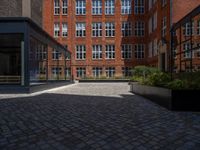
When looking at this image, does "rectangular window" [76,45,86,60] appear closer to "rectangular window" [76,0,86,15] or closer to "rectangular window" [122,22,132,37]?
"rectangular window" [76,0,86,15]

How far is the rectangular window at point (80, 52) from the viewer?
39906mm

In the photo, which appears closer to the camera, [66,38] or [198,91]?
[198,91]

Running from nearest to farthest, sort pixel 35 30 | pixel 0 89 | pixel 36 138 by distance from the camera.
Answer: pixel 36 138, pixel 0 89, pixel 35 30

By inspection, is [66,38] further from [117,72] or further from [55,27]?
[117,72]

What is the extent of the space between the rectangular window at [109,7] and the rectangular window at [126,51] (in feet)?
22.7

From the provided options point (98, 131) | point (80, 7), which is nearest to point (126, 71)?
point (80, 7)

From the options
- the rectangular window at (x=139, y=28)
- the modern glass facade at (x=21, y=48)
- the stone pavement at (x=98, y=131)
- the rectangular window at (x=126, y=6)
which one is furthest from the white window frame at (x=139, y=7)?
the stone pavement at (x=98, y=131)

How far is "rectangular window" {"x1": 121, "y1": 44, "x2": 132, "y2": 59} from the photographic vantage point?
130 feet

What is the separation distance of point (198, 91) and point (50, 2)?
126 ft

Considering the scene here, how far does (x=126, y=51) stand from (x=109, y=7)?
9192mm

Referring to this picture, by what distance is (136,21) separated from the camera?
3978 cm

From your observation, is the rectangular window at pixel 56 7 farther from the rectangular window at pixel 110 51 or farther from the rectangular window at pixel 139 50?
the rectangular window at pixel 139 50

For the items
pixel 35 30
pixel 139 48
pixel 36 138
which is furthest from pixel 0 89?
pixel 139 48

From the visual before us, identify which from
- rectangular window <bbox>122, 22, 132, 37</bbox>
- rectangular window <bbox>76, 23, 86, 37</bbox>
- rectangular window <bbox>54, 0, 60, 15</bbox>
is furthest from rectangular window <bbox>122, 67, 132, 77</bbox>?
rectangular window <bbox>54, 0, 60, 15</bbox>
